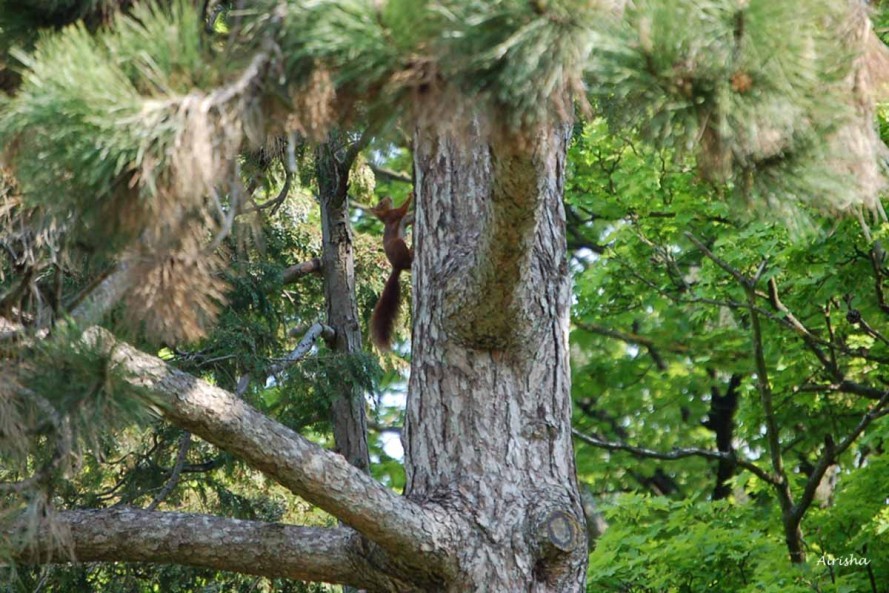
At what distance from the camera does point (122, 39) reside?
6.26ft

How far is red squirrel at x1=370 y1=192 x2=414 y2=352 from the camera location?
712 cm

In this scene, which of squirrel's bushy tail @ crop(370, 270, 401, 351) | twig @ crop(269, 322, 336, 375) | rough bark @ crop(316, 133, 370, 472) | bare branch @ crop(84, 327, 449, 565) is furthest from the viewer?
rough bark @ crop(316, 133, 370, 472)

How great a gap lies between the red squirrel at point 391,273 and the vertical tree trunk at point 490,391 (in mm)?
2513

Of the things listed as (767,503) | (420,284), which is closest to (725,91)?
(420,284)

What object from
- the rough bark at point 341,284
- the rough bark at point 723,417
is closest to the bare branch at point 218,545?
the rough bark at point 341,284

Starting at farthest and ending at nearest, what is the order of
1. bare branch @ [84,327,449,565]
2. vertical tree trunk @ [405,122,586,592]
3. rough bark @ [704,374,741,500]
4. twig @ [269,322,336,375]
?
1. rough bark @ [704,374,741,500]
2. twig @ [269,322,336,375]
3. vertical tree trunk @ [405,122,586,592]
4. bare branch @ [84,327,449,565]

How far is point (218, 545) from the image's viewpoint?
13.8 ft

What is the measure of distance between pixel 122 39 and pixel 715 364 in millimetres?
8879

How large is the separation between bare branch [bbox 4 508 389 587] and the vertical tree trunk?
1.20 ft

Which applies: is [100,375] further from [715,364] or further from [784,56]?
[715,364]

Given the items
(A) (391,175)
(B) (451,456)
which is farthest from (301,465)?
(A) (391,175)

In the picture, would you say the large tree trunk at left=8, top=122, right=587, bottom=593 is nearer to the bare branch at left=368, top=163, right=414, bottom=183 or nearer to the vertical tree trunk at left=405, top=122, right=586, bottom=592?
the vertical tree trunk at left=405, top=122, right=586, bottom=592

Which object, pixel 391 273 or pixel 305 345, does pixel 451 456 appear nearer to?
pixel 305 345

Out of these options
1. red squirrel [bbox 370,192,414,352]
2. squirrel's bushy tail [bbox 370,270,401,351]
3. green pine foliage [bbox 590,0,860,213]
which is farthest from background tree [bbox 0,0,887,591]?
squirrel's bushy tail [bbox 370,270,401,351]
